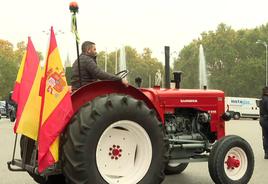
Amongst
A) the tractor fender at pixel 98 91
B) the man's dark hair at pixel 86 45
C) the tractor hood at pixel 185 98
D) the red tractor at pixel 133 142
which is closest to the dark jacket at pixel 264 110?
the tractor hood at pixel 185 98

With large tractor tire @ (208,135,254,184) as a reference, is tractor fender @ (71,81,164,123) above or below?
above

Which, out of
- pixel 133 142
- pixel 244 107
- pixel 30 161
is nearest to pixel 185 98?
pixel 133 142

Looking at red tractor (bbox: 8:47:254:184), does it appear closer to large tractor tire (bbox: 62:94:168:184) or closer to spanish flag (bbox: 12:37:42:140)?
large tractor tire (bbox: 62:94:168:184)

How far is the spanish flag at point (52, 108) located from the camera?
19.5ft

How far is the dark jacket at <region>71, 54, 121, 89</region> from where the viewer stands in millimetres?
6720

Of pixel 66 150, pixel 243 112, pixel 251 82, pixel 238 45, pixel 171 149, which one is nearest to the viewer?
pixel 66 150

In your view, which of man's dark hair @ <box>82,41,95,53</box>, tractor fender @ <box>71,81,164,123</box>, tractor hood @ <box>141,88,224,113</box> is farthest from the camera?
tractor hood @ <box>141,88,224,113</box>

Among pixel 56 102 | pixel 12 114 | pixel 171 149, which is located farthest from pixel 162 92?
pixel 12 114

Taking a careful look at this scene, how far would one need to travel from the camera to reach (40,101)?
20.0ft

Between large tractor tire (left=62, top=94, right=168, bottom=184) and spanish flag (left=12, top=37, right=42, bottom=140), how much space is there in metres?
0.46

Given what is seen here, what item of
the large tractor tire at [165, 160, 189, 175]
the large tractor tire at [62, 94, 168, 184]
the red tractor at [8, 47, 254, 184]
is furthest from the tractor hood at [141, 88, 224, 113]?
the large tractor tire at [165, 160, 189, 175]

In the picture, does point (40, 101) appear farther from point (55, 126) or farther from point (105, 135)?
point (105, 135)

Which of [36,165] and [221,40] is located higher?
[221,40]

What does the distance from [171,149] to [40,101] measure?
241 cm
